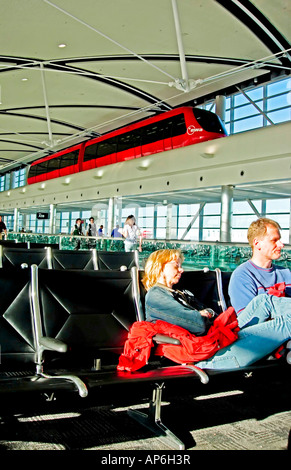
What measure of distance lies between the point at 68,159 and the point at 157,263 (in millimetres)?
26813

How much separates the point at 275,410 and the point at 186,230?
2706 centimetres

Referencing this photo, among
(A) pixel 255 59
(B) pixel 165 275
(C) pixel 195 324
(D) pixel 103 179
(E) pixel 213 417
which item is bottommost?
(E) pixel 213 417

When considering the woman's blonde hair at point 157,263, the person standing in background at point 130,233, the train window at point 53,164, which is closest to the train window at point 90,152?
the train window at point 53,164

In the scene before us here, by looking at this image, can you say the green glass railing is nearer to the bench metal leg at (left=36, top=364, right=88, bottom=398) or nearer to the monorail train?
the monorail train

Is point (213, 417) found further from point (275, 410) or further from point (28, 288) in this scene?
point (28, 288)

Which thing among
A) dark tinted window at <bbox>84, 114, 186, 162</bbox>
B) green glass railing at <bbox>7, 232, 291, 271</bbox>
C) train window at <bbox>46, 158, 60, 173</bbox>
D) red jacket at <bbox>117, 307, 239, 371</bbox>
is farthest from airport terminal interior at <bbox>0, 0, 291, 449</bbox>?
red jacket at <bbox>117, 307, 239, 371</bbox>

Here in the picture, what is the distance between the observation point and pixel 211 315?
11.8 ft

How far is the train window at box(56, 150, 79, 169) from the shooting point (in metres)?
28.5

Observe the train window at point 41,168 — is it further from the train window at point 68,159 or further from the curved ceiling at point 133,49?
the curved ceiling at point 133,49

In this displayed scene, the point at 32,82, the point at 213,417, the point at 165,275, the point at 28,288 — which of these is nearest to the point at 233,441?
the point at 213,417

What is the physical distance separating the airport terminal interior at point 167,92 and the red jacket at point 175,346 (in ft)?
18.8

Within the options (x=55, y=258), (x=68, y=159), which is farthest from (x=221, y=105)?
(x=55, y=258)

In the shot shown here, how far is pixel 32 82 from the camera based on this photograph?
22.2 m

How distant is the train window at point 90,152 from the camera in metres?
26.3
